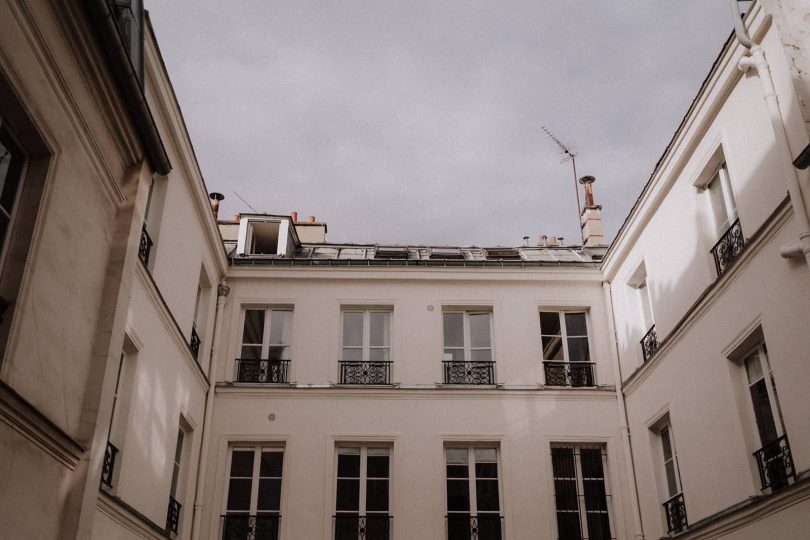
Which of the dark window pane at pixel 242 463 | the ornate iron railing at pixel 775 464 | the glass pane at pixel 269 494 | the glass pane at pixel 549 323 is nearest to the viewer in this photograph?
the ornate iron railing at pixel 775 464

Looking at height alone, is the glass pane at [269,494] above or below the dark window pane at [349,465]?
below

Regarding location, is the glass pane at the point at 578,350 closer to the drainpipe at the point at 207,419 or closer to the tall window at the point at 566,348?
the tall window at the point at 566,348

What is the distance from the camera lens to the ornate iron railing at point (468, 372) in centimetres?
1238

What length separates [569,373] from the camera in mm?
12422

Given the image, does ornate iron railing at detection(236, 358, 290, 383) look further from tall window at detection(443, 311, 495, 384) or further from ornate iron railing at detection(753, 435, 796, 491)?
ornate iron railing at detection(753, 435, 796, 491)

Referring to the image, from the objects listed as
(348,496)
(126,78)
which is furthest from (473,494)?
(126,78)

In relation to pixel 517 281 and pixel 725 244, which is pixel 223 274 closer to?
pixel 517 281

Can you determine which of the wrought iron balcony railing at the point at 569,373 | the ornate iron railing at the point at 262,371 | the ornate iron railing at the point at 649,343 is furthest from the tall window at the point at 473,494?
Answer: the ornate iron railing at the point at 262,371

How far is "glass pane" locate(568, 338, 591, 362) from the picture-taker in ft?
41.5

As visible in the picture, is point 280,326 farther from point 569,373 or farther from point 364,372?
point 569,373

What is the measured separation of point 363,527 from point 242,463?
6.55 ft

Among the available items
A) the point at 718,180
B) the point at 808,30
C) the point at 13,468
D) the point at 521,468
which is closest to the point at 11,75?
the point at 13,468

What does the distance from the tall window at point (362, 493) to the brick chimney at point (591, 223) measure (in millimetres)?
6565

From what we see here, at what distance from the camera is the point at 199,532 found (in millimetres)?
11031
